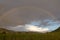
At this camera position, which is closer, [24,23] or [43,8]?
[24,23]

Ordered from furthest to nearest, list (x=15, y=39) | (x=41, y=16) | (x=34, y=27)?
(x=41, y=16) → (x=34, y=27) → (x=15, y=39)

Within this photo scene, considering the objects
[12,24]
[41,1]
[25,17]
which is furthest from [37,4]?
[12,24]

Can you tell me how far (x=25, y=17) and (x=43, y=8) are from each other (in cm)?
15

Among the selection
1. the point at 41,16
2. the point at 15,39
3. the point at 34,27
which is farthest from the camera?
the point at 41,16

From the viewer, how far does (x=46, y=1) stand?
95 centimetres

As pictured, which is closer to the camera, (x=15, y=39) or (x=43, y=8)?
(x=15, y=39)

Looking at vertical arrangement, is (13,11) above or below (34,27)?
above

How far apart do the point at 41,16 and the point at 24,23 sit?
135 millimetres

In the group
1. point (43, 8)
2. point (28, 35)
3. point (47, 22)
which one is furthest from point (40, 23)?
point (28, 35)

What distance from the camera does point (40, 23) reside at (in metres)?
0.81

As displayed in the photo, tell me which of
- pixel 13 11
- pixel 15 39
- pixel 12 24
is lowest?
pixel 15 39

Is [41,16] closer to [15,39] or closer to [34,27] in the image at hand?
[34,27]

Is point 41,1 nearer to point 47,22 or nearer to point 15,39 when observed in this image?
point 47,22

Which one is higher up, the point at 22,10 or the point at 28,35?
the point at 22,10
